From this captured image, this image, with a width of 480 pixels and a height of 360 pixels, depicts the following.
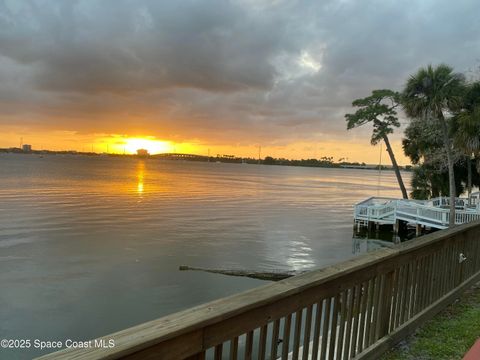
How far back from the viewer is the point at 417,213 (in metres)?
24.6

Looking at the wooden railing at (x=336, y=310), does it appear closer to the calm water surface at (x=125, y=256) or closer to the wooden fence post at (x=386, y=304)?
the wooden fence post at (x=386, y=304)

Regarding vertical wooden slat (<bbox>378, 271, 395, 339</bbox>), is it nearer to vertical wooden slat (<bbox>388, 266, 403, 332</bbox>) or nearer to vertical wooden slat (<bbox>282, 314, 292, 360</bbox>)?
vertical wooden slat (<bbox>388, 266, 403, 332</bbox>)

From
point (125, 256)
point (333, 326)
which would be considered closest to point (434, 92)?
point (125, 256)

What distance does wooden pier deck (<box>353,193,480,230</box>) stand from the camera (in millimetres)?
22438

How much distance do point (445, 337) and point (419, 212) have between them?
22.1 m

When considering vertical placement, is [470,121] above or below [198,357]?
above

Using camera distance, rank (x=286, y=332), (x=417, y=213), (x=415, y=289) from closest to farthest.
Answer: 1. (x=286, y=332)
2. (x=415, y=289)
3. (x=417, y=213)

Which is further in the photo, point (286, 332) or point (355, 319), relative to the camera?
point (355, 319)

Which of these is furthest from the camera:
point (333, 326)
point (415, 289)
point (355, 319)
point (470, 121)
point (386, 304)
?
point (470, 121)

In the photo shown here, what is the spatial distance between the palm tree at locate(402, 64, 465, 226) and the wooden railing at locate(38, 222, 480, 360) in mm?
15092

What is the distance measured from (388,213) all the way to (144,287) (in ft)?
65.6

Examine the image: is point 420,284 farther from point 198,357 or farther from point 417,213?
point 417,213

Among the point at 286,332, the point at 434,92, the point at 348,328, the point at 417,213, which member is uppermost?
the point at 434,92

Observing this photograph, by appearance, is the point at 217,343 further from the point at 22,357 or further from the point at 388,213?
the point at 388,213
